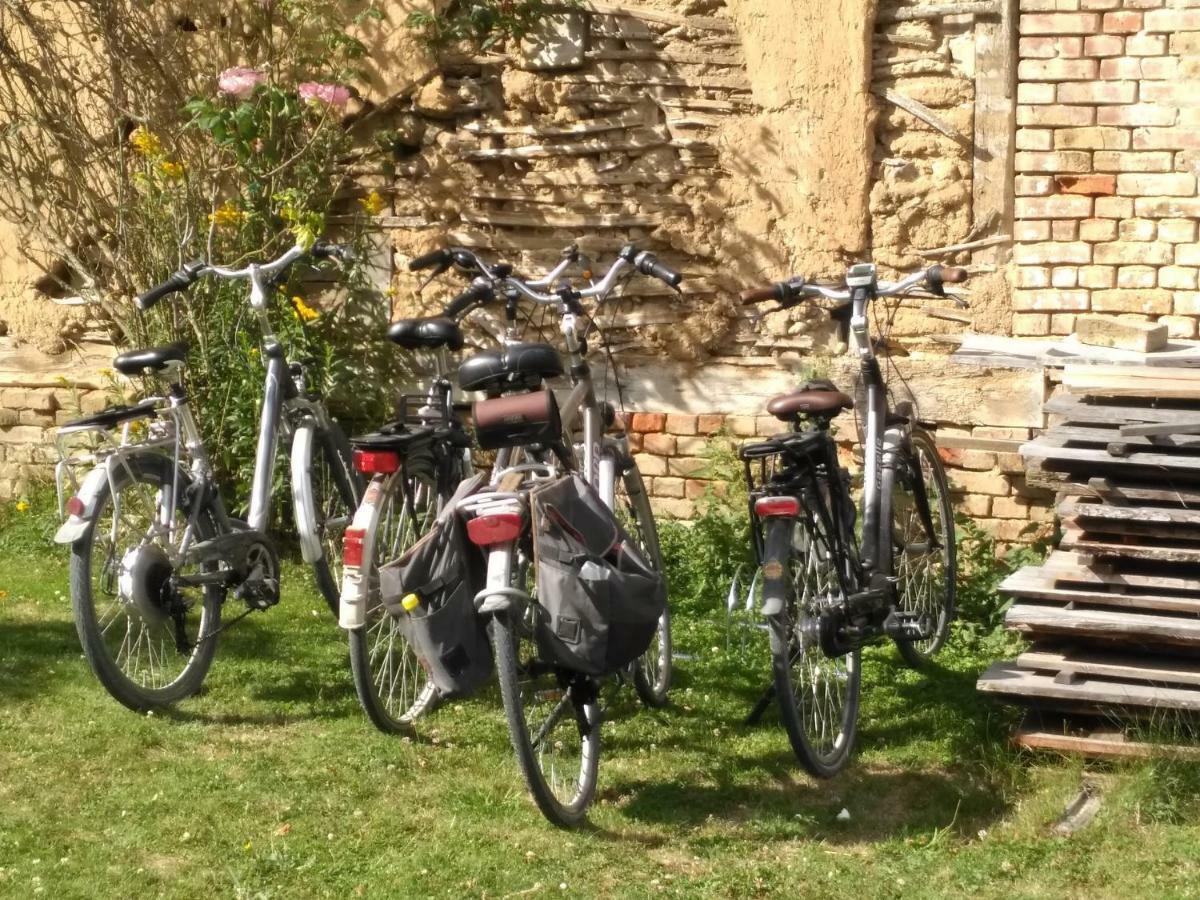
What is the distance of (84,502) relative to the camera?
4.80 m

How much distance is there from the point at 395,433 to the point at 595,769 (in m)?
1.22

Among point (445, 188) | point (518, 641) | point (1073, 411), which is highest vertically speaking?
point (445, 188)

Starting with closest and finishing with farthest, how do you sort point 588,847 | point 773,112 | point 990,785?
point 588,847, point 990,785, point 773,112

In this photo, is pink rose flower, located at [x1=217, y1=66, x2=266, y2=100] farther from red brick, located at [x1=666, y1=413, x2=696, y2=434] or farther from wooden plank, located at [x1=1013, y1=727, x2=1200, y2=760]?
wooden plank, located at [x1=1013, y1=727, x2=1200, y2=760]

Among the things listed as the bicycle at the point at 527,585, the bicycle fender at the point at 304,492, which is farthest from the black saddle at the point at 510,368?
the bicycle fender at the point at 304,492

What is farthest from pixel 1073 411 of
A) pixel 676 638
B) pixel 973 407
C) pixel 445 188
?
pixel 445 188

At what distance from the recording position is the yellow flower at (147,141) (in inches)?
260

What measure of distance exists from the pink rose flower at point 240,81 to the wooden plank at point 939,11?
2.51 meters

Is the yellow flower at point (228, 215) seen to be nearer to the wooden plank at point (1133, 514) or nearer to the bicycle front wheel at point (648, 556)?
the bicycle front wheel at point (648, 556)

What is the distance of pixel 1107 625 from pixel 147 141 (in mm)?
4319

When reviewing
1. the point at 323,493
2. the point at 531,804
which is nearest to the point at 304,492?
the point at 323,493

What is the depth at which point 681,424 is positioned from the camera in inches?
260

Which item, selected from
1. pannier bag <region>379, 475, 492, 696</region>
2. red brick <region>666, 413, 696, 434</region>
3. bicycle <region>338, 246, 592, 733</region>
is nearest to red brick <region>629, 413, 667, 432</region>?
red brick <region>666, 413, 696, 434</region>

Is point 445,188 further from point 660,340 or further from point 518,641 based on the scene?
point 518,641
